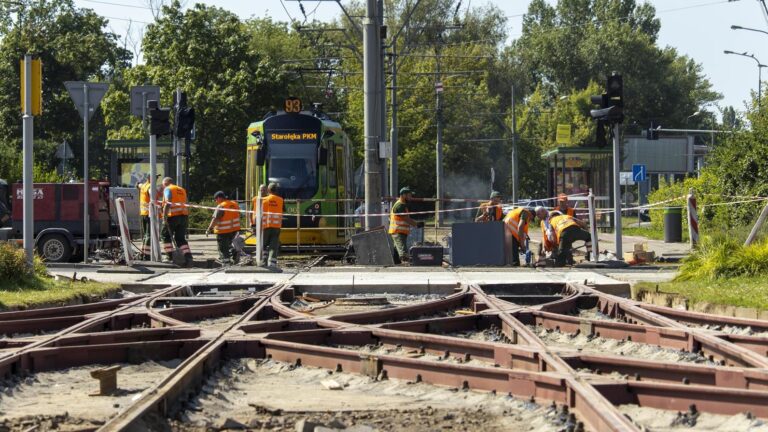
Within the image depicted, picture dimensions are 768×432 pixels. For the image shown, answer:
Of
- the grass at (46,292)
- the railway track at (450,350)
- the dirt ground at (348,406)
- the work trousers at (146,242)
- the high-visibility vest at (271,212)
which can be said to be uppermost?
the high-visibility vest at (271,212)

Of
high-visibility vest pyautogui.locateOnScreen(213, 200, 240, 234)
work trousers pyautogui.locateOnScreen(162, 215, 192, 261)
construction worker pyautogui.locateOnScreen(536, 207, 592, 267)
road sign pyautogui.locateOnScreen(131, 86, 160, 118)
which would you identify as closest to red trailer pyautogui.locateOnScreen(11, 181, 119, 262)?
road sign pyautogui.locateOnScreen(131, 86, 160, 118)

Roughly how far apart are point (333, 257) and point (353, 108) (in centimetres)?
3761

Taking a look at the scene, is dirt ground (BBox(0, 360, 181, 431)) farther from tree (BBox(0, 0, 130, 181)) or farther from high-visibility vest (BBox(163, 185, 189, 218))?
tree (BBox(0, 0, 130, 181))

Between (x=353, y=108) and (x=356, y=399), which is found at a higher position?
(x=353, y=108)

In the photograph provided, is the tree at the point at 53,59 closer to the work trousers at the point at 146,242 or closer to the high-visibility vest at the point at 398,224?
the work trousers at the point at 146,242

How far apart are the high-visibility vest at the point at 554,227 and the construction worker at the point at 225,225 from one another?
5960mm

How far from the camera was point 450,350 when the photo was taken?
32.5ft

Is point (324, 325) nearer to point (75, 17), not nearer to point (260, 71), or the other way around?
point (260, 71)

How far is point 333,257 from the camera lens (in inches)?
1089

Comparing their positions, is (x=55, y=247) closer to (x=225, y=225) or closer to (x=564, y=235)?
(x=225, y=225)

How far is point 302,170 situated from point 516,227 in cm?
646

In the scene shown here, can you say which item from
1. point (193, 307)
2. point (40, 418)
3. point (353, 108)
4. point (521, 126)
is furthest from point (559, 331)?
point (521, 126)

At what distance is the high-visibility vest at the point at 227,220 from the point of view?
24234 mm

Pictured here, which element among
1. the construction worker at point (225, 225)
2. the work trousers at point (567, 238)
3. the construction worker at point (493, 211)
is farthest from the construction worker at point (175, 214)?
the work trousers at point (567, 238)
